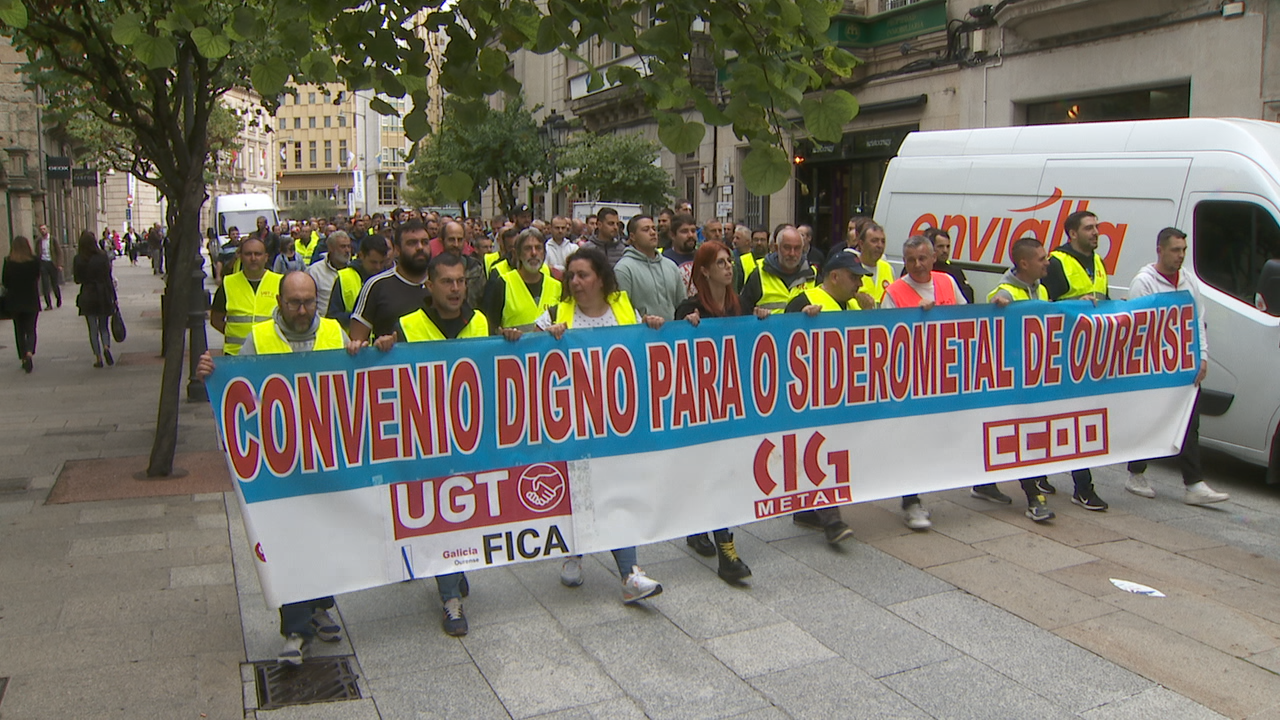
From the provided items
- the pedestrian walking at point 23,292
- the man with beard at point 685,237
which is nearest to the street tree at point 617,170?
the pedestrian walking at point 23,292

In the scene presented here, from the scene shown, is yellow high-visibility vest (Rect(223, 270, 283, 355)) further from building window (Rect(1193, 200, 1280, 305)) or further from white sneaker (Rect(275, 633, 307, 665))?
building window (Rect(1193, 200, 1280, 305))

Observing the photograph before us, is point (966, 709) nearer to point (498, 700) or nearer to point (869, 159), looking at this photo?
point (498, 700)

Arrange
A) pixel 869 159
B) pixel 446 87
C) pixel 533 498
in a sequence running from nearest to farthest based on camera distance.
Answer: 1. pixel 446 87
2. pixel 533 498
3. pixel 869 159

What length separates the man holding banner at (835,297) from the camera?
6.33 m

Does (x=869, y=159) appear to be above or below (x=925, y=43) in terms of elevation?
below

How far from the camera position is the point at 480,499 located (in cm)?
523

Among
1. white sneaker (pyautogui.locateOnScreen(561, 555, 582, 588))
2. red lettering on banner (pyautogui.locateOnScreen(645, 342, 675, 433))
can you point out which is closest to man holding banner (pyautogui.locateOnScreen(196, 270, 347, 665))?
white sneaker (pyautogui.locateOnScreen(561, 555, 582, 588))

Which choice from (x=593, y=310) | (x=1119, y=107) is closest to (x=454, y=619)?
(x=593, y=310)

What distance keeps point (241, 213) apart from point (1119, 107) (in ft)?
92.8

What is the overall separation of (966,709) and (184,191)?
23.1 ft

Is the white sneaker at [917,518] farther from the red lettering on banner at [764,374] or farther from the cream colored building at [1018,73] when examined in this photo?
the cream colored building at [1018,73]

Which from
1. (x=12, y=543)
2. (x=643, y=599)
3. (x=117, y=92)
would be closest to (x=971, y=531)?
(x=643, y=599)

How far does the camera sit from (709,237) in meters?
10.7

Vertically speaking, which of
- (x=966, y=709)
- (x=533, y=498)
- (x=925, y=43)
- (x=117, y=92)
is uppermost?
(x=925, y=43)
